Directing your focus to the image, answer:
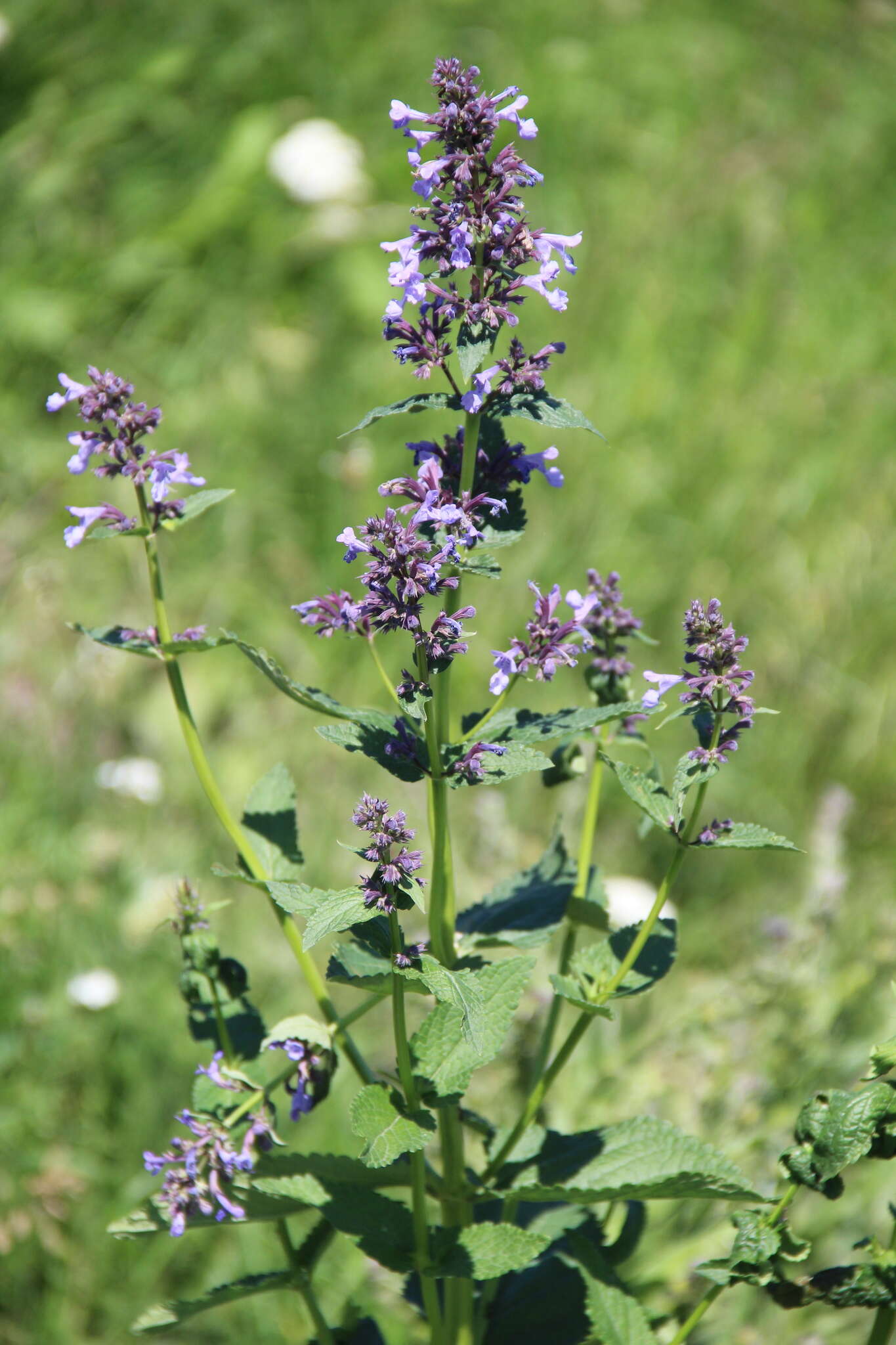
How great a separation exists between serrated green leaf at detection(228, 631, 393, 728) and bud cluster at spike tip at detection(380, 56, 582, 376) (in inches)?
17.9

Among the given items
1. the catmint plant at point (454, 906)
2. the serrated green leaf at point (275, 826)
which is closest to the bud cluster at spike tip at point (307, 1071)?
the catmint plant at point (454, 906)

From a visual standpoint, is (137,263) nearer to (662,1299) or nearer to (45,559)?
(45,559)

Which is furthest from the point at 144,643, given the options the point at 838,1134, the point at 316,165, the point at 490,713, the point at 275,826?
the point at 316,165

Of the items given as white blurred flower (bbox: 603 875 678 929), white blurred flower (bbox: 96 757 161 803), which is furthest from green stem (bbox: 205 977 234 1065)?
white blurred flower (bbox: 96 757 161 803)

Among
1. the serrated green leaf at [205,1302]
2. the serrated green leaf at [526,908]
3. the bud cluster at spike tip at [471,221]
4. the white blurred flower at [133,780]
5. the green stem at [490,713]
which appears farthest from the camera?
the white blurred flower at [133,780]

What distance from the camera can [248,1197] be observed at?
1.90 metres

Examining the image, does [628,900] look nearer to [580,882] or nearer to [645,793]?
[580,882]

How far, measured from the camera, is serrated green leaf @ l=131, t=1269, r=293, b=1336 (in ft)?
6.32

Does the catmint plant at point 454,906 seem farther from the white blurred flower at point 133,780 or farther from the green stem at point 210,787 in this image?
the white blurred flower at point 133,780

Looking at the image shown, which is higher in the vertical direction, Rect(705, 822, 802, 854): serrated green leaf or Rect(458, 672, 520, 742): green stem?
Rect(458, 672, 520, 742): green stem

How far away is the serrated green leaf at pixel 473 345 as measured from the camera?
1.51m

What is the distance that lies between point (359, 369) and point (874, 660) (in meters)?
2.97

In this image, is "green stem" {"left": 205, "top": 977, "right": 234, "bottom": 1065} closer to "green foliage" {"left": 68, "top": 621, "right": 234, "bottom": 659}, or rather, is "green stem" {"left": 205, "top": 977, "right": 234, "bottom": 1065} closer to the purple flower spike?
"green foliage" {"left": 68, "top": 621, "right": 234, "bottom": 659}

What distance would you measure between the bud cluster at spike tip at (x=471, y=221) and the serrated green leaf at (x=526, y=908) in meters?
0.94
